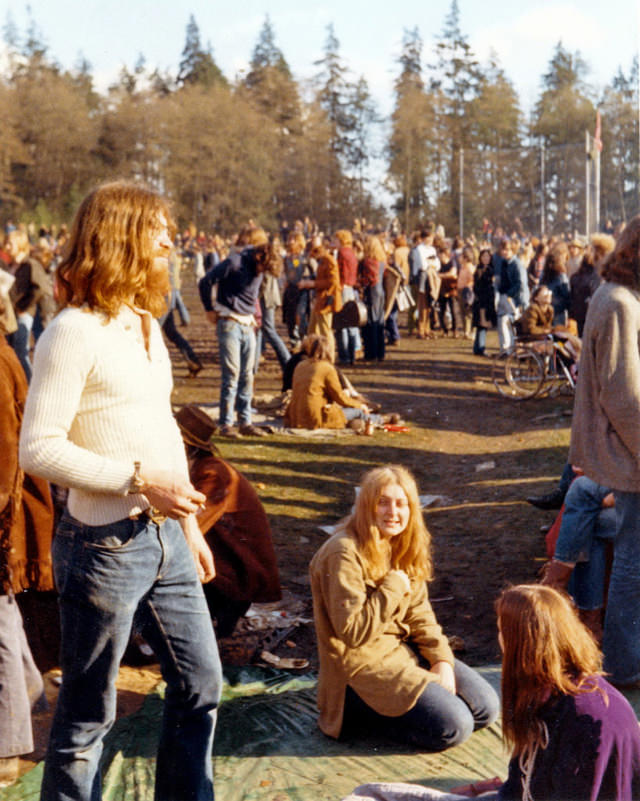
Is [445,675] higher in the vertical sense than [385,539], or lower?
lower

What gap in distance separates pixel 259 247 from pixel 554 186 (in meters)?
22.6

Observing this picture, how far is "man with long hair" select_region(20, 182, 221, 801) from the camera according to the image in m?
2.52

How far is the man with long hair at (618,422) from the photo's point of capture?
4.17 meters

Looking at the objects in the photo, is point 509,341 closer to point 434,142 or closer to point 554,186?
point 554,186

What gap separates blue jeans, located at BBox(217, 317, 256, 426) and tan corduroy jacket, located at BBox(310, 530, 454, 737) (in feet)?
19.9

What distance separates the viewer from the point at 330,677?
4043mm

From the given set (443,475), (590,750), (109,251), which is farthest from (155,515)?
(443,475)

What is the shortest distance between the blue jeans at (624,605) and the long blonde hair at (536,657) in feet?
5.12

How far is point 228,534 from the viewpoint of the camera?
4.93 metres

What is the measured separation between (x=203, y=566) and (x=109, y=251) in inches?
36.5

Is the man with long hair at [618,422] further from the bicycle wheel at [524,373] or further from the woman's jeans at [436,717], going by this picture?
the bicycle wheel at [524,373]

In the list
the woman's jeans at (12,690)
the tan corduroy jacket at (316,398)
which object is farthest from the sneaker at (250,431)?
the woman's jeans at (12,690)

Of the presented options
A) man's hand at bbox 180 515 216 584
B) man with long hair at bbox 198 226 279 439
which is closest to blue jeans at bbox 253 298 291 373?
man with long hair at bbox 198 226 279 439

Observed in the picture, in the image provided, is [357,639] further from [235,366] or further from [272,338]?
[272,338]
